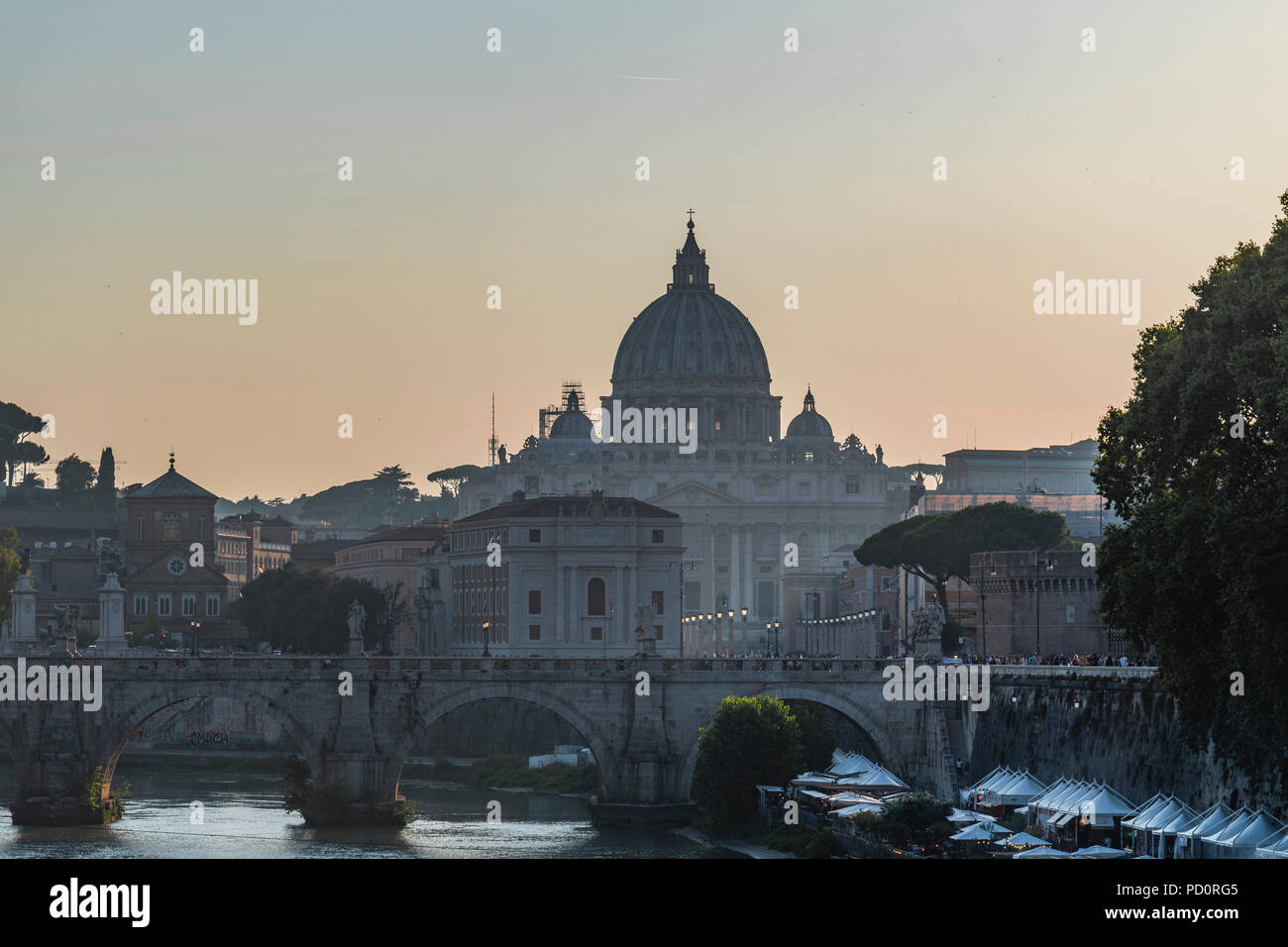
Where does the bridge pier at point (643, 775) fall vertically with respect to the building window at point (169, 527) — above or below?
below

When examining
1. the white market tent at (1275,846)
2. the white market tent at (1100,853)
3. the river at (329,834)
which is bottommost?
the river at (329,834)

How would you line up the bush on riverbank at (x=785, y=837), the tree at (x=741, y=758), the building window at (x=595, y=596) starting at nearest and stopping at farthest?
the bush on riverbank at (x=785, y=837) < the tree at (x=741, y=758) < the building window at (x=595, y=596)

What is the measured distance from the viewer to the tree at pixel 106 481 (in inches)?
6594

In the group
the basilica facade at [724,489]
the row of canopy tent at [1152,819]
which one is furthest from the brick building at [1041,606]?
the basilica facade at [724,489]

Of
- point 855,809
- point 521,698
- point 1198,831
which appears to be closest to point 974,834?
point 855,809

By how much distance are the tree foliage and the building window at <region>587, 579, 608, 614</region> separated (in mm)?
9474

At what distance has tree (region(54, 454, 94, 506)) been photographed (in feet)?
564

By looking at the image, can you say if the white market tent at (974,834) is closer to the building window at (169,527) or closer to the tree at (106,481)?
the building window at (169,527)

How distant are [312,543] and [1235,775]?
425ft

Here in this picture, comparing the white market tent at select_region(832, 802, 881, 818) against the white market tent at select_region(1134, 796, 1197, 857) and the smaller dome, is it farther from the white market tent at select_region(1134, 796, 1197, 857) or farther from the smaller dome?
the smaller dome

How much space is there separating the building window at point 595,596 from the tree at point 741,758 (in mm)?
46168

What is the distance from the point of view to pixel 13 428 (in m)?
174

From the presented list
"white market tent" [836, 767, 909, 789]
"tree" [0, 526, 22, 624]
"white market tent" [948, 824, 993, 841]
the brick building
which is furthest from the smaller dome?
"white market tent" [948, 824, 993, 841]
